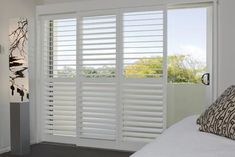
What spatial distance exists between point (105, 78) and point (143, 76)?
0.53 m

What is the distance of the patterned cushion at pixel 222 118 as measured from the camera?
1.66 metres

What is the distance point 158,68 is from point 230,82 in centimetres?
87

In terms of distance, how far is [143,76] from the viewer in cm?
390

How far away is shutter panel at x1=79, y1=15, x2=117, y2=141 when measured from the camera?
4.06 meters

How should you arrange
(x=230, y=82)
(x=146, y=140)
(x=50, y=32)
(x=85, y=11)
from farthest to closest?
(x=50, y=32) < (x=85, y=11) < (x=146, y=140) < (x=230, y=82)

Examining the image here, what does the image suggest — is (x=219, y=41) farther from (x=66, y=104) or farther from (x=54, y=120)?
(x=54, y=120)

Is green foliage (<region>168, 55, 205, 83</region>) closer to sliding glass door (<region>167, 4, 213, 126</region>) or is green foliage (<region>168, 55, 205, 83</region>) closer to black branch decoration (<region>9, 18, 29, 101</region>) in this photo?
sliding glass door (<region>167, 4, 213, 126</region>)

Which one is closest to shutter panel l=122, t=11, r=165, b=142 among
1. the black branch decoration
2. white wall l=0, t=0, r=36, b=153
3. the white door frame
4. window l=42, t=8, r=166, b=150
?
window l=42, t=8, r=166, b=150

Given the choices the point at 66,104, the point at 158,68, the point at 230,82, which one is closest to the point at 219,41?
the point at 230,82

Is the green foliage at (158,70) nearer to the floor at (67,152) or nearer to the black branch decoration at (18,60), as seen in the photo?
the black branch decoration at (18,60)

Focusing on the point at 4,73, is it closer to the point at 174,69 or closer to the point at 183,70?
the point at 174,69

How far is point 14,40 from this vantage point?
13.3 feet

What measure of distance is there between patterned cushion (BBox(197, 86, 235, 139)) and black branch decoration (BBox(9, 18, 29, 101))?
273 cm

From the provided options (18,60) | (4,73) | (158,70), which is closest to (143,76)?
(158,70)
